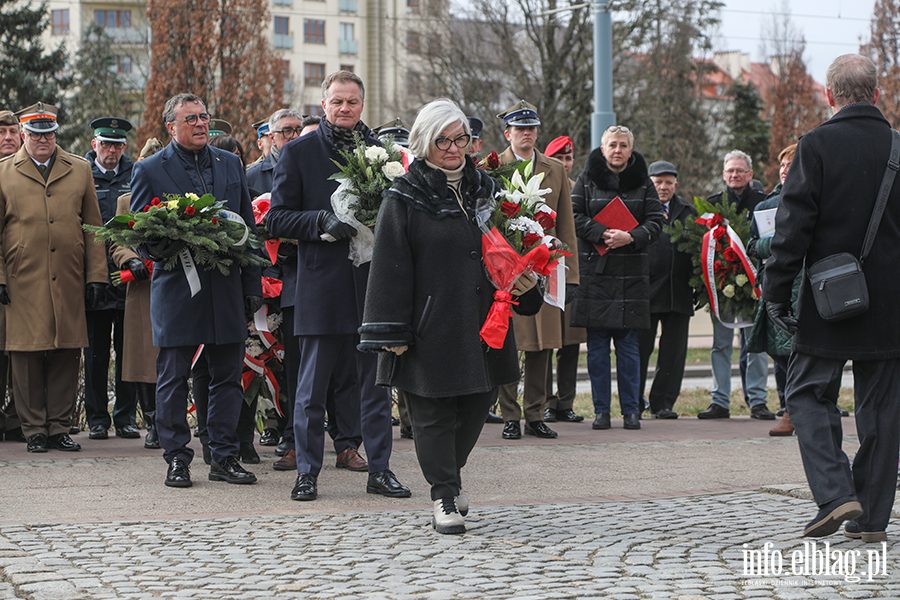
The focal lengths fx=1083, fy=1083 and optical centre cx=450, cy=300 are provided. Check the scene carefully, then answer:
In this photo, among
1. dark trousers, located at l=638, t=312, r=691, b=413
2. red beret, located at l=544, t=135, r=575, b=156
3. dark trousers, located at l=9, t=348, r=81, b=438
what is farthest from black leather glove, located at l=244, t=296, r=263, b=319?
dark trousers, located at l=638, t=312, r=691, b=413

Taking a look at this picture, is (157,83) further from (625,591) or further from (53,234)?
(625,591)

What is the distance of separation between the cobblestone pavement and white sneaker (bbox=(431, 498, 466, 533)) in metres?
0.07

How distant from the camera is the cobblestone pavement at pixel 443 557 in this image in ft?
14.3

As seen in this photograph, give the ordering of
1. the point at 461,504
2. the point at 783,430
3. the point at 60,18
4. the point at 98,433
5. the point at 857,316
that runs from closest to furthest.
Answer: the point at 857,316 → the point at 461,504 → the point at 98,433 → the point at 783,430 → the point at 60,18

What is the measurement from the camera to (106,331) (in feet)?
29.8

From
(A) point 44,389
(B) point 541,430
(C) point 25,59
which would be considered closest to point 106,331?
(A) point 44,389

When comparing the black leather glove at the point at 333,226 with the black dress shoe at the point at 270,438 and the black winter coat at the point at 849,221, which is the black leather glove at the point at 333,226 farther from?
the black dress shoe at the point at 270,438

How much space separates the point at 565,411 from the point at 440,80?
78.0 feet

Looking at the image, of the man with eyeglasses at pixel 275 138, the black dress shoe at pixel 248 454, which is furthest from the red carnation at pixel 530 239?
the man with eyeglasses at pixel 275 138

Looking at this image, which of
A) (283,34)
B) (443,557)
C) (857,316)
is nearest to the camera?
(443,557)

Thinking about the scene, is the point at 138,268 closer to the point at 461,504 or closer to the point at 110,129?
the point at 110,129

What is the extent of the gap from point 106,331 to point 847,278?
6.19m

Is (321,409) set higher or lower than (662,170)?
lower

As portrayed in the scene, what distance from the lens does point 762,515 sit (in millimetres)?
5914
